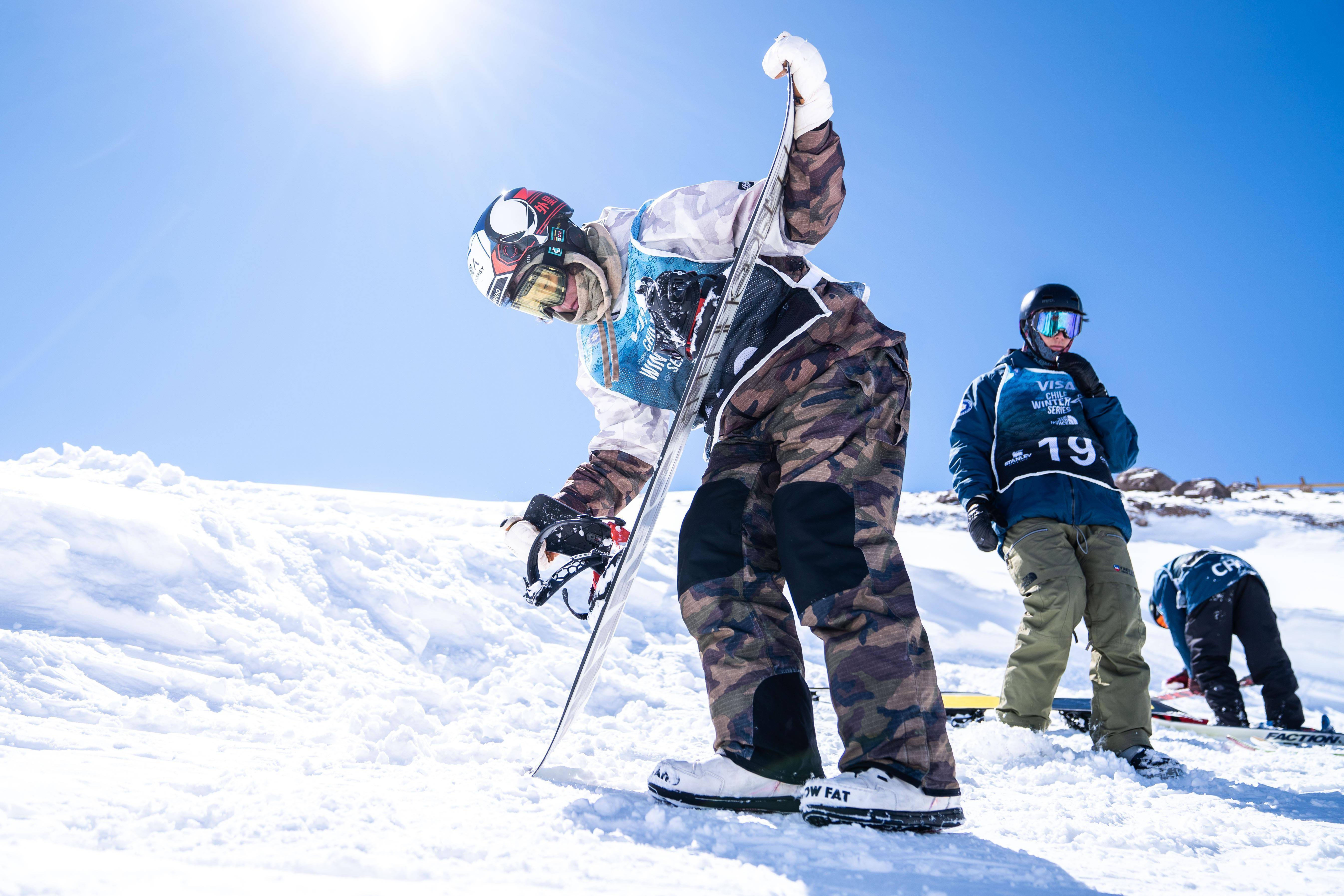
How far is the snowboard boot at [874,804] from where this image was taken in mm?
1579

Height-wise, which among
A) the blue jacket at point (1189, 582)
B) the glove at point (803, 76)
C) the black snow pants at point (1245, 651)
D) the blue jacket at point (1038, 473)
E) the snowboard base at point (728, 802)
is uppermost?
A: the glove at point (803, 76)

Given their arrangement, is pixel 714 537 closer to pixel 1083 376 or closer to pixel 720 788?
pixel 720 788

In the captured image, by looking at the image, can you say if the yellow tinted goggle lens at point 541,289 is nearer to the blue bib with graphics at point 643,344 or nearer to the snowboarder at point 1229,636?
the blue bib with graphics at point 643,344

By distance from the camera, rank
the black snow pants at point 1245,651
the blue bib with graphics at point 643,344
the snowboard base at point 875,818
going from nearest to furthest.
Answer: the snowboard base at point 875,818, the blue bib with graphics at point 643,344, the black snow pants at point 1245,651

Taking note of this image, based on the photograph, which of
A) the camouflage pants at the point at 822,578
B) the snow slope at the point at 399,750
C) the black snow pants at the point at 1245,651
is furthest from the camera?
the black snow pants at the point at 1245,651

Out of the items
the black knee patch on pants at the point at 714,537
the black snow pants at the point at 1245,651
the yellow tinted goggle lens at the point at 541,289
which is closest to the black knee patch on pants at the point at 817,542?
the black knee patch on pants at the point at 714,537

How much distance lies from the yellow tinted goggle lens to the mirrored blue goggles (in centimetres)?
242

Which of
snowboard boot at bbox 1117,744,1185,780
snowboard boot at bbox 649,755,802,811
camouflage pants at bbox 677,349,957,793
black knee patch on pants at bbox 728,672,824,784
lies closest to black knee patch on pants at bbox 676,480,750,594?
camouflage pants at bbox 677,349,957,793

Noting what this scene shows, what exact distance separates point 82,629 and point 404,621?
143 centimetres

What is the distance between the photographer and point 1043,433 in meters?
3.40

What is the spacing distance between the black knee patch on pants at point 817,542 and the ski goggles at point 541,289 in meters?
0.95

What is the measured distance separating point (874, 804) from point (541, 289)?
1658 millimetres

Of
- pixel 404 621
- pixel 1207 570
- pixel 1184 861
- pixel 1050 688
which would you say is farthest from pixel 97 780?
pixel 1207 570

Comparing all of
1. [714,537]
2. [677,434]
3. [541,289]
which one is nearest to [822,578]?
[714,537]
